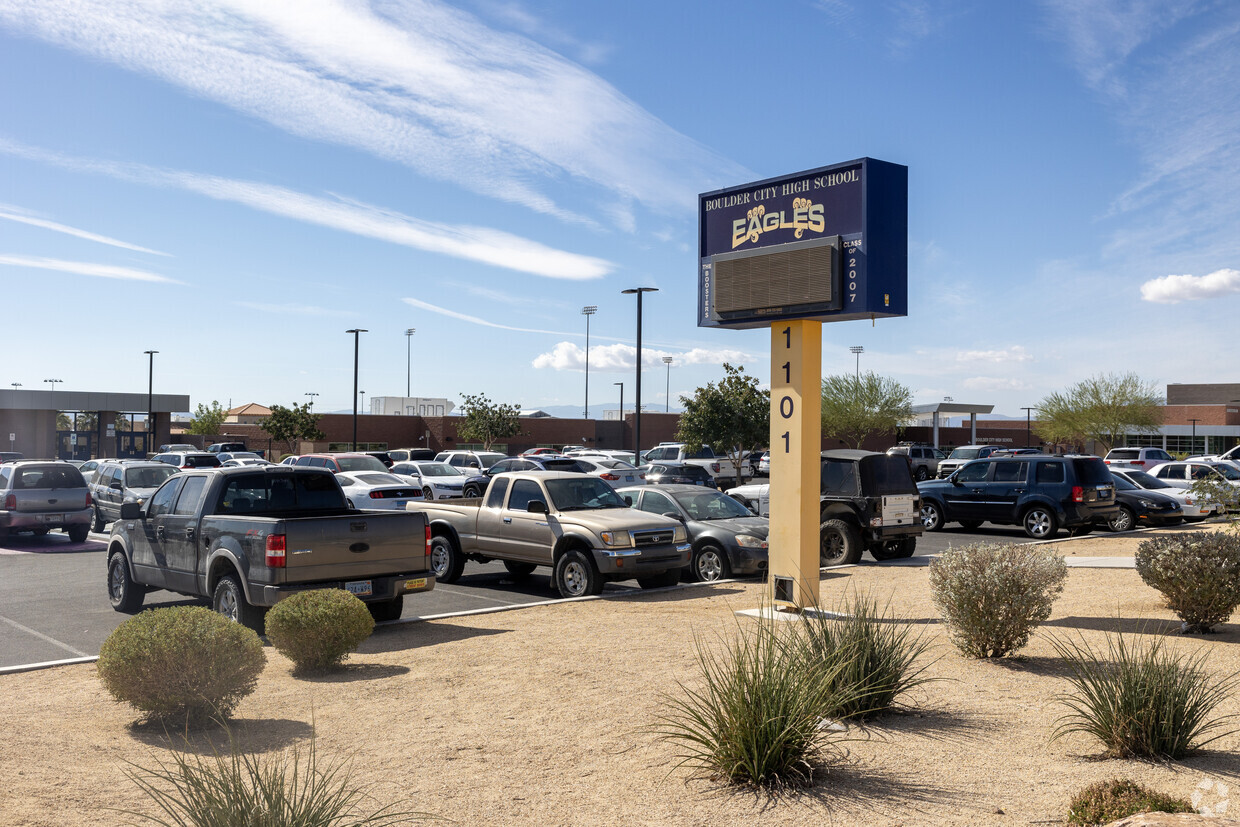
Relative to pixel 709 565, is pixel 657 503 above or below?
above

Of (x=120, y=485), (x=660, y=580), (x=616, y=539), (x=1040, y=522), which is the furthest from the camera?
(x=120, y=485)

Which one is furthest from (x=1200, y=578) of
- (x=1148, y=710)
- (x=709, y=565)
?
(x=709, y=565)

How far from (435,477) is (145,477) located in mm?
8619

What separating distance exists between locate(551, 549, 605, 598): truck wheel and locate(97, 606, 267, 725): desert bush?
628 cm

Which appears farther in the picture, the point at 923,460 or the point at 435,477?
the point at 923,460

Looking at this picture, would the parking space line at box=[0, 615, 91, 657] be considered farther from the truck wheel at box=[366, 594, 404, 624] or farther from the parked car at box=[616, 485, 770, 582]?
the parked car at box=[616, 485, 770, 582]

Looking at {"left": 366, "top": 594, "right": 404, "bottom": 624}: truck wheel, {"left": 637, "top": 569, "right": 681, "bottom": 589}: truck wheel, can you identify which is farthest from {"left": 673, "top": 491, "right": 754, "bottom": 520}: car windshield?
{"left": 366, "top": 594, "right": 404, "bottom": 624}: truck wheel

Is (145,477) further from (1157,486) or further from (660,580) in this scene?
(1157,486)

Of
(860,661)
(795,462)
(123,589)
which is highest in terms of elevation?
(795,462)

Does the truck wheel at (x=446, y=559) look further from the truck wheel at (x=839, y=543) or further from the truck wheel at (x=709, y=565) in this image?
the truck wheel at (x=839, y=543)

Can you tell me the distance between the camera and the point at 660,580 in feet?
44.8

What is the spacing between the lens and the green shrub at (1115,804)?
4.49 metres

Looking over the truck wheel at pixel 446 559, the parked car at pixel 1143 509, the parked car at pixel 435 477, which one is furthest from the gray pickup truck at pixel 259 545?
the parked car at pixel 1143 509

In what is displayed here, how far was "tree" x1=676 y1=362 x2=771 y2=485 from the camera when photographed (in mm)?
37188
